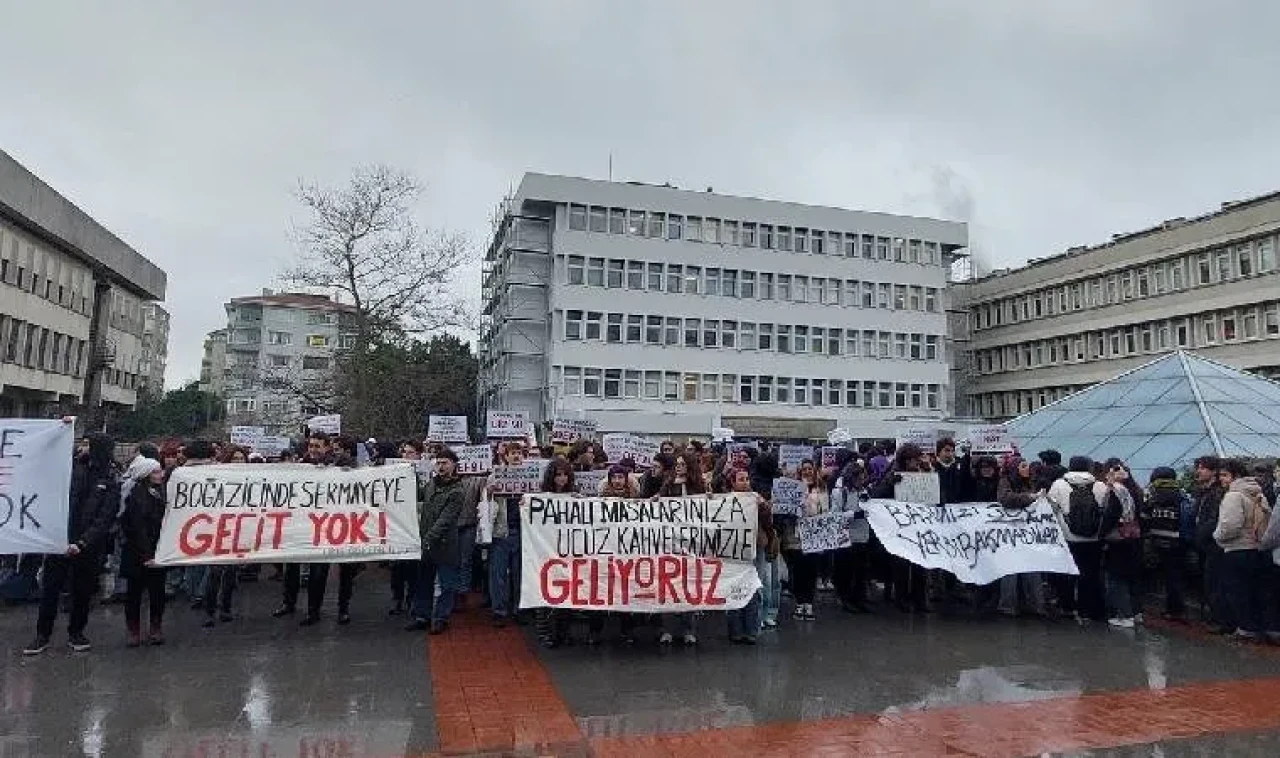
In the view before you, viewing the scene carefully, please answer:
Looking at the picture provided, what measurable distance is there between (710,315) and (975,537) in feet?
149

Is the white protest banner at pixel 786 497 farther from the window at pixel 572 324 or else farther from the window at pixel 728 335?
the window at pixel 728 335

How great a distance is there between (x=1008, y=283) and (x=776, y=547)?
6620 cm

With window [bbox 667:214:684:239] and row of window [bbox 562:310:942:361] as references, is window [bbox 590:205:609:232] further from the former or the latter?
row of window [bbox 562:310:942:361]

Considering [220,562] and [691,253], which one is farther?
[691,253]

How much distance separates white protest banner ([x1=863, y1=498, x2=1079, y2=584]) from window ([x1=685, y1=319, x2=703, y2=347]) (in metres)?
44.4

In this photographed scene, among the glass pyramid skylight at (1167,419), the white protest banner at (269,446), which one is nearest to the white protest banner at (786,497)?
the white protest banner at (269,446)

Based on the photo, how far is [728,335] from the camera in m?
55.7

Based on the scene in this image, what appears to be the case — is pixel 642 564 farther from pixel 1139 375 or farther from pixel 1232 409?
pixel 1139 375

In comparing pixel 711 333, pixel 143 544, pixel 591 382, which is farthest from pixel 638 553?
pixel 711 333

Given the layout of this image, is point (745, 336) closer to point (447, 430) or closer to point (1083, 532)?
point (447, 430)

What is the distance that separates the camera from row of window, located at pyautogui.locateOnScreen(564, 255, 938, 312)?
53031 millimetres

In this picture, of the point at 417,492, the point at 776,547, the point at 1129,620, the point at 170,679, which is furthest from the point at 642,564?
the point at 1129,620

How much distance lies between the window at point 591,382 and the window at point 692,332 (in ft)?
20.5

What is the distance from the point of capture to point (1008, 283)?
6875 cm
